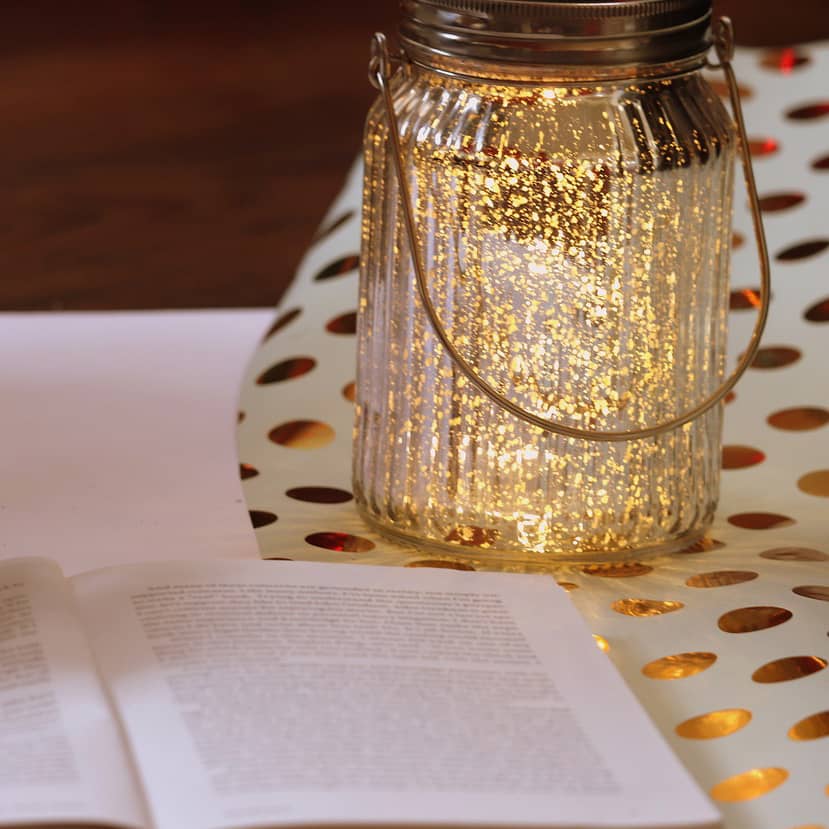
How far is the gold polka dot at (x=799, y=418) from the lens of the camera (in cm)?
113

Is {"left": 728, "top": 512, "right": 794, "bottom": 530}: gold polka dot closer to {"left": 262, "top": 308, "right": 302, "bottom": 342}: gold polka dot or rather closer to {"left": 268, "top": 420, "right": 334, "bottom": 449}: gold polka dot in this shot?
{"left": 268, "top": 420, "right": 334, "bottom": 449}: gold polka dot

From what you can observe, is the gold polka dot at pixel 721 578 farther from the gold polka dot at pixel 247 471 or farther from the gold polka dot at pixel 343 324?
the gold polka dot at pixel 343 324

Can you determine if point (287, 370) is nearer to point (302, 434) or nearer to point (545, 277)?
point (302, 434)

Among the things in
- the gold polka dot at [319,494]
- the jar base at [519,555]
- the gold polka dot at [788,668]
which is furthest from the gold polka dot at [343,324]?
the gold polka dot at [788,668]

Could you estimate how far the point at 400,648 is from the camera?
29.4 inches

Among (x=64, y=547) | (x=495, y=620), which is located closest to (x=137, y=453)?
(x=64, y=547)

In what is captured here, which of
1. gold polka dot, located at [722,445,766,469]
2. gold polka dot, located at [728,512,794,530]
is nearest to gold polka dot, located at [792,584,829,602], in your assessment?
gold polka dot, located at [728,512,794,530]

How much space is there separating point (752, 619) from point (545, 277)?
23cm

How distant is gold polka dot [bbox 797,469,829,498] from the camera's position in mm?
1054

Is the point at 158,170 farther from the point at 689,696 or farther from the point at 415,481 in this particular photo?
the point at 689,696

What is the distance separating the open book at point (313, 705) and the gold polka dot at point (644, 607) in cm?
5

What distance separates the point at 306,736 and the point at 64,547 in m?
0.33

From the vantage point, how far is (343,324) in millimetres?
1250

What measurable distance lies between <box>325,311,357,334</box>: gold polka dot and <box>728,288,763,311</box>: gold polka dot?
320 mm
